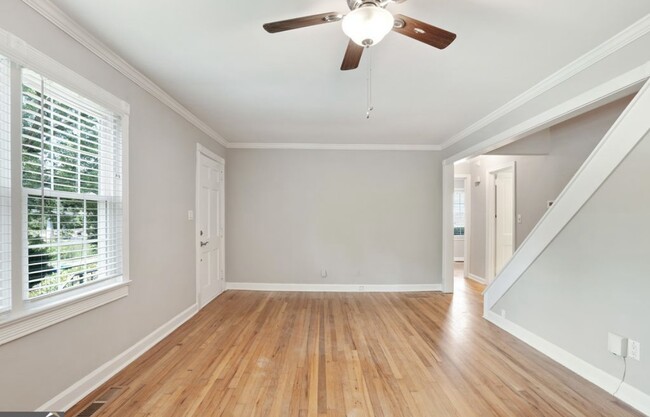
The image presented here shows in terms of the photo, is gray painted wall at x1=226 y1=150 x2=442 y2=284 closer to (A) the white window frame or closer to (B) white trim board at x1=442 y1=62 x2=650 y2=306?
(B) white trim board at x1=442 y1=62 x2=650 y2=306

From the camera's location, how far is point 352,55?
1638 mm

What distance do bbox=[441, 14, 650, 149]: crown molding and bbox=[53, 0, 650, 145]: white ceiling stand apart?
0.06m

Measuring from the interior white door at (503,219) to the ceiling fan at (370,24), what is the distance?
425 cm

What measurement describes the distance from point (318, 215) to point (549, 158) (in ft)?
11.3

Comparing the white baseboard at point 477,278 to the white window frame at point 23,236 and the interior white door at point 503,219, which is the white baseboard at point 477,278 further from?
the white window frame at point 23,236

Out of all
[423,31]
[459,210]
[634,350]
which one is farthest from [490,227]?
[423,31]

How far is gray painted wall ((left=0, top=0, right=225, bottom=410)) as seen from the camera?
1537mm

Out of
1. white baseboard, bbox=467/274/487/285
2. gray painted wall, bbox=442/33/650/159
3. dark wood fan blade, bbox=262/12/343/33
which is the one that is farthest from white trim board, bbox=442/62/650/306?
white baseboard, bbox=467/274/487/285

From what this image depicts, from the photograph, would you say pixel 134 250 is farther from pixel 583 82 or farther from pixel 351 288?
pixel 583 82

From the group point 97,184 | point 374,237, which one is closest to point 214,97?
point 97,184

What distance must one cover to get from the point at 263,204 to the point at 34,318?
324 cm

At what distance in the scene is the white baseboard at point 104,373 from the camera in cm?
175

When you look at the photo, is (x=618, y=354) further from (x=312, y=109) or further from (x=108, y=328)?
(x=108, y=328)

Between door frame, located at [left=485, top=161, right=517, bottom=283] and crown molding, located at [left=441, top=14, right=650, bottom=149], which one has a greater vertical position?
crown molding, located at [left=441, top=14, right=650, bottom=149]
